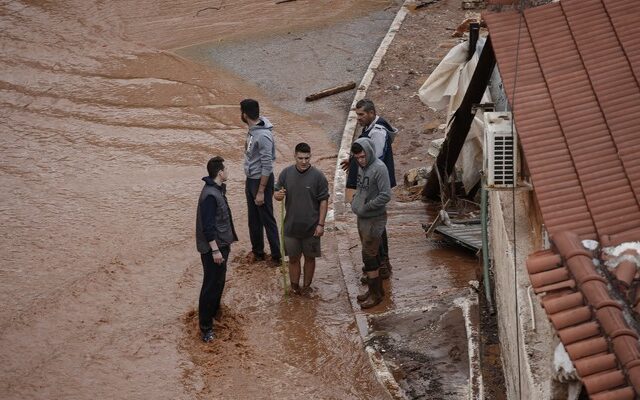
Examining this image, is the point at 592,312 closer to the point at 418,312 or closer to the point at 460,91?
the point at 418,312

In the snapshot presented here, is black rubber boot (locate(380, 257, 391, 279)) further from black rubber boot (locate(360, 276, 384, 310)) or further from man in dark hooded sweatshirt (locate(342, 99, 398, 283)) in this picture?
black rubber boot (locate(360, 276, 384, 310))

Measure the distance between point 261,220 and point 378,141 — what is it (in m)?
1.73

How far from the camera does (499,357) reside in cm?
871

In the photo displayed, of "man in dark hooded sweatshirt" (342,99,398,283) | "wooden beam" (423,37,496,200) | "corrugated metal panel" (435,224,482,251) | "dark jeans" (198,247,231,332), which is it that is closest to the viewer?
"dark jeans" (198,247,231,332)

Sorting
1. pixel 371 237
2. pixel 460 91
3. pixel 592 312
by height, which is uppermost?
pixel 460 91

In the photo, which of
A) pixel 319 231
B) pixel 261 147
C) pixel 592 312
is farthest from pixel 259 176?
pixel 592 312

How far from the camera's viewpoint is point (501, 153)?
24.2 feet

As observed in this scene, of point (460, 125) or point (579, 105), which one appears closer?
point (579, 105)

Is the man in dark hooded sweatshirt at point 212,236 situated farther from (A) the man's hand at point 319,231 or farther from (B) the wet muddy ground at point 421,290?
(B) the wet muddy ground at point 421,290

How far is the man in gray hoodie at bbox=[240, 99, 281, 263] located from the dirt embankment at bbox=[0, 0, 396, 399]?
37cm

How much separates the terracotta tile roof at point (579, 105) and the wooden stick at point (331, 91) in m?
8.56

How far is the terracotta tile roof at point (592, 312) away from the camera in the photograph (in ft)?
15.5

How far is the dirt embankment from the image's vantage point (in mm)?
9422

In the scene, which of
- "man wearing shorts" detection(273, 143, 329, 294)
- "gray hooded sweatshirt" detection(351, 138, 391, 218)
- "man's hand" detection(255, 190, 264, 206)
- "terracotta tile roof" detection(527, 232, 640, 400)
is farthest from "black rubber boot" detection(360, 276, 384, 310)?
"terracotta tile roof" detection(527, 232, 640, 400)
